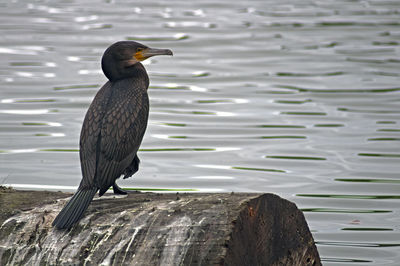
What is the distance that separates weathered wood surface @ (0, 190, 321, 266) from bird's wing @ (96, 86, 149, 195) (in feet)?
1.34

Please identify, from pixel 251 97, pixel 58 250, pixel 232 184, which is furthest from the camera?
pixel 251 97

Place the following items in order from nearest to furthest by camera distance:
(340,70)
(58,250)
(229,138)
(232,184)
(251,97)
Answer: (58,250)
(232,184)
(229,138)
(251,97)
(340,70)

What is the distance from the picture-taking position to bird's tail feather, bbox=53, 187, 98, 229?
4.88 metres

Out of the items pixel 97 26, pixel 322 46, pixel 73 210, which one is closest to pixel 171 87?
pixel 322 46

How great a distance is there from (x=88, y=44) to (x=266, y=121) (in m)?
6.91

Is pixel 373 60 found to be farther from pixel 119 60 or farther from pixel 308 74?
pixel 119 60

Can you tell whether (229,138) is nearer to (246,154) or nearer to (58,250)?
(246,154)

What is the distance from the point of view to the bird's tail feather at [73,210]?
4883mm

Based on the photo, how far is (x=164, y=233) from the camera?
471cm

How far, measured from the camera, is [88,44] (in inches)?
715

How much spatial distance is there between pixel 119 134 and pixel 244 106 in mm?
7408

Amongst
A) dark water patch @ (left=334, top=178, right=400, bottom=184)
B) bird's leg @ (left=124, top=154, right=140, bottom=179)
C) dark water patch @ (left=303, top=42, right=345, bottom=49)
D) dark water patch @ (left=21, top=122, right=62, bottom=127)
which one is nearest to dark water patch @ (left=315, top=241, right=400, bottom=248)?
dark water patch @ (left=334, top=178, right=400, bottom=184)

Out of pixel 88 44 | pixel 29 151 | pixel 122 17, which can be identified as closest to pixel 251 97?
pixel 29 151

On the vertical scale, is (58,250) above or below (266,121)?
above
